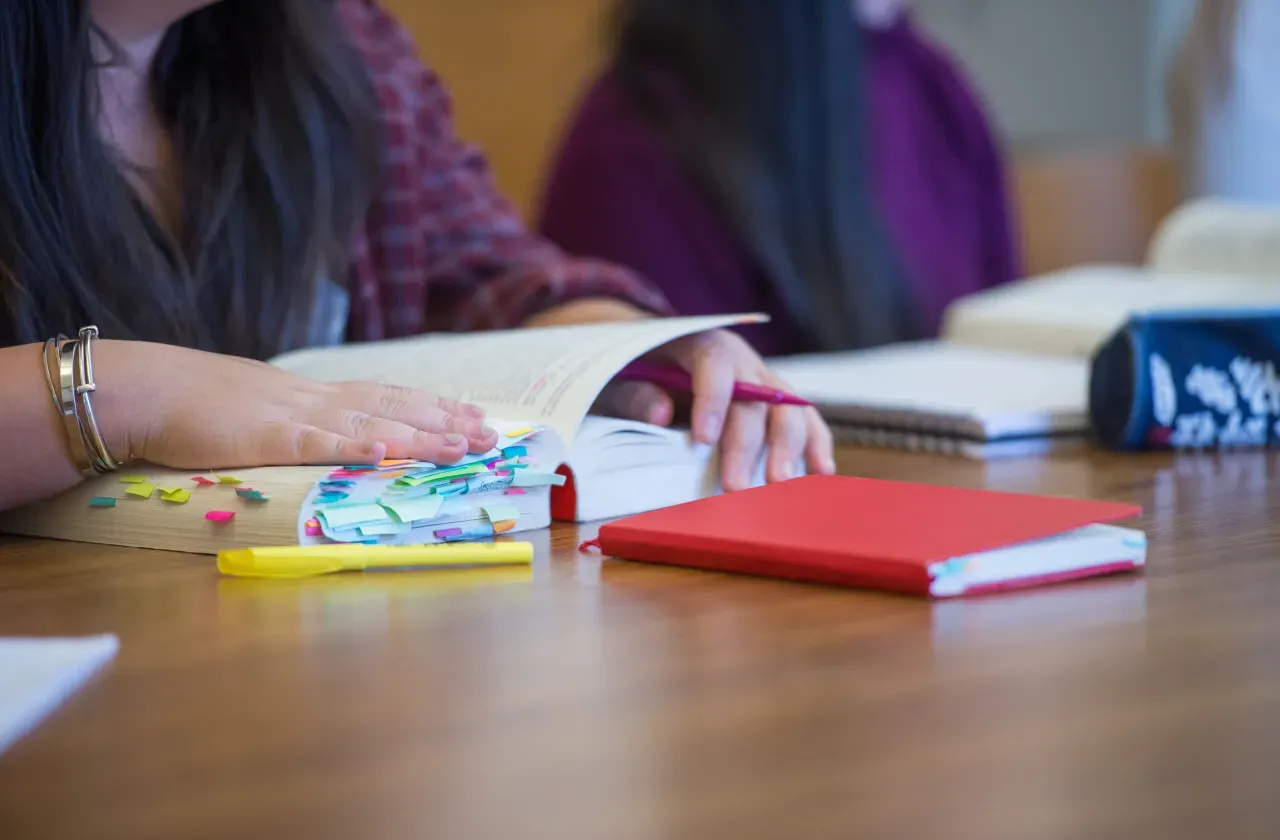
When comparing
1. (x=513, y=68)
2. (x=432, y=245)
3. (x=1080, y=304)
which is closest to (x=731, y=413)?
(x=432, y=245)

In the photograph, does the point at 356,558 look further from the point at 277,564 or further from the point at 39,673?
the point at 39,673

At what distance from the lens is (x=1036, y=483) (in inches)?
35.5

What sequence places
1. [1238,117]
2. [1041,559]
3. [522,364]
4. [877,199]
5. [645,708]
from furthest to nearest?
[1238,117], [877,199], [522,364], [1041,559], [645,708]

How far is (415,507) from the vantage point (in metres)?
0.67

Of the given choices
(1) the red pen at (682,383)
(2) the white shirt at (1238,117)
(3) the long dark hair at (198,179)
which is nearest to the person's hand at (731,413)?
(1) the red pen at (682,383)

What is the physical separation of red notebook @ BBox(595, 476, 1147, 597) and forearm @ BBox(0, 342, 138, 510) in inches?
9.7

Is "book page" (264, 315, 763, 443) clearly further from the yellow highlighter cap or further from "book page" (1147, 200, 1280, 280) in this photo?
"book page" (1147, 200, 1280, 280)

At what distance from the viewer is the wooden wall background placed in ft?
7.15

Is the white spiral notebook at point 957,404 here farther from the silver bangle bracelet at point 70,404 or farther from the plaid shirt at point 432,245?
the silver bangle bracelet at point 70,404

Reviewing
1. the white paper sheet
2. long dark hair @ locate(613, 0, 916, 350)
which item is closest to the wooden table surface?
the white paper sheet

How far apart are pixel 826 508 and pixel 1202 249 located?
1.17m

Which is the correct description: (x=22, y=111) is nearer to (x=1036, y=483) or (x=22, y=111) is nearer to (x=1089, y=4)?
(x=1036, y=483)

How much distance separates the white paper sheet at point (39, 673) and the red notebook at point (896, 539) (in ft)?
0.82

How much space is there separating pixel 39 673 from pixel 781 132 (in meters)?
1.59
